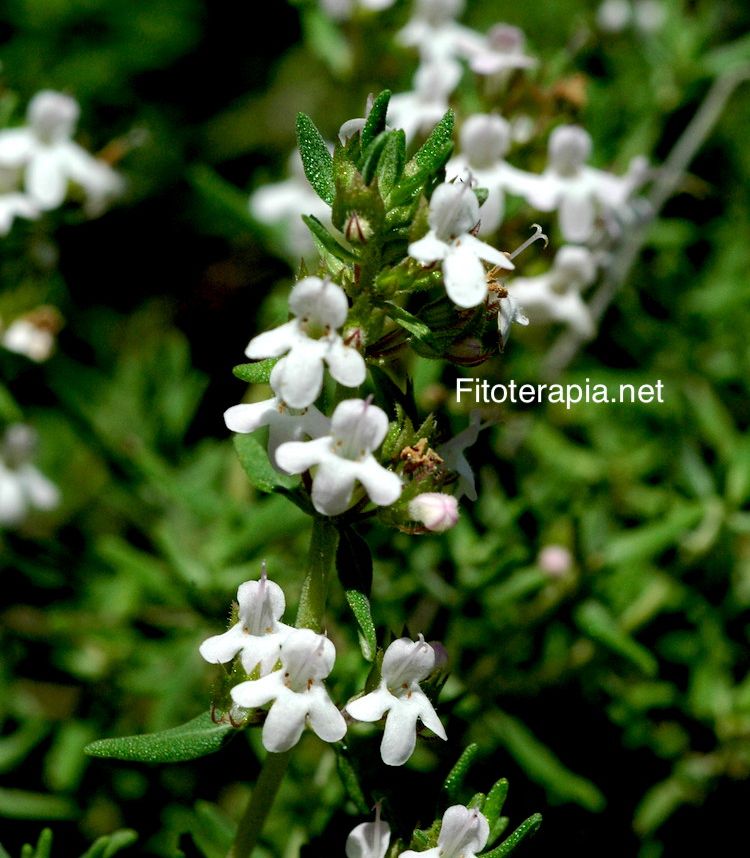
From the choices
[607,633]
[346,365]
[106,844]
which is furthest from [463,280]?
[607,633]

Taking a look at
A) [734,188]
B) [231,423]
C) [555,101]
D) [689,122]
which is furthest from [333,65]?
[231,423]

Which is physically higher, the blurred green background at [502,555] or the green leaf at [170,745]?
the green leaf at [170,745]

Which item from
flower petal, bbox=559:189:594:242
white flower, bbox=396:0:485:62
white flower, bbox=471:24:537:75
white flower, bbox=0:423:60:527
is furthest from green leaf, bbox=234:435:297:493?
white flower, bbox=396:0:485:62

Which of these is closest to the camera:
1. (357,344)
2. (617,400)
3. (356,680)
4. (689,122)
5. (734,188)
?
(357,344)

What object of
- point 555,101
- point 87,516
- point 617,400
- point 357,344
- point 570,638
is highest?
point 357,344

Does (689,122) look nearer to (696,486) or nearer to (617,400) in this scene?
(617,400)

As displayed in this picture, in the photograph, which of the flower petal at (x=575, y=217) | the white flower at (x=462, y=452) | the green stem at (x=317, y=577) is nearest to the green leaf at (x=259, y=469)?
the green stem at (x=317, y=577)

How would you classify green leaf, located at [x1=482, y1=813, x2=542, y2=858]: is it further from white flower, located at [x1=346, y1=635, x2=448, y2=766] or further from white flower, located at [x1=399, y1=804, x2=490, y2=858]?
white flower, located at [x1=346, y1=635, x2=448, y2=766]

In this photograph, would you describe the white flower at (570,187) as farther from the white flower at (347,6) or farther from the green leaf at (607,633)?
the green leaf at (607,633)
